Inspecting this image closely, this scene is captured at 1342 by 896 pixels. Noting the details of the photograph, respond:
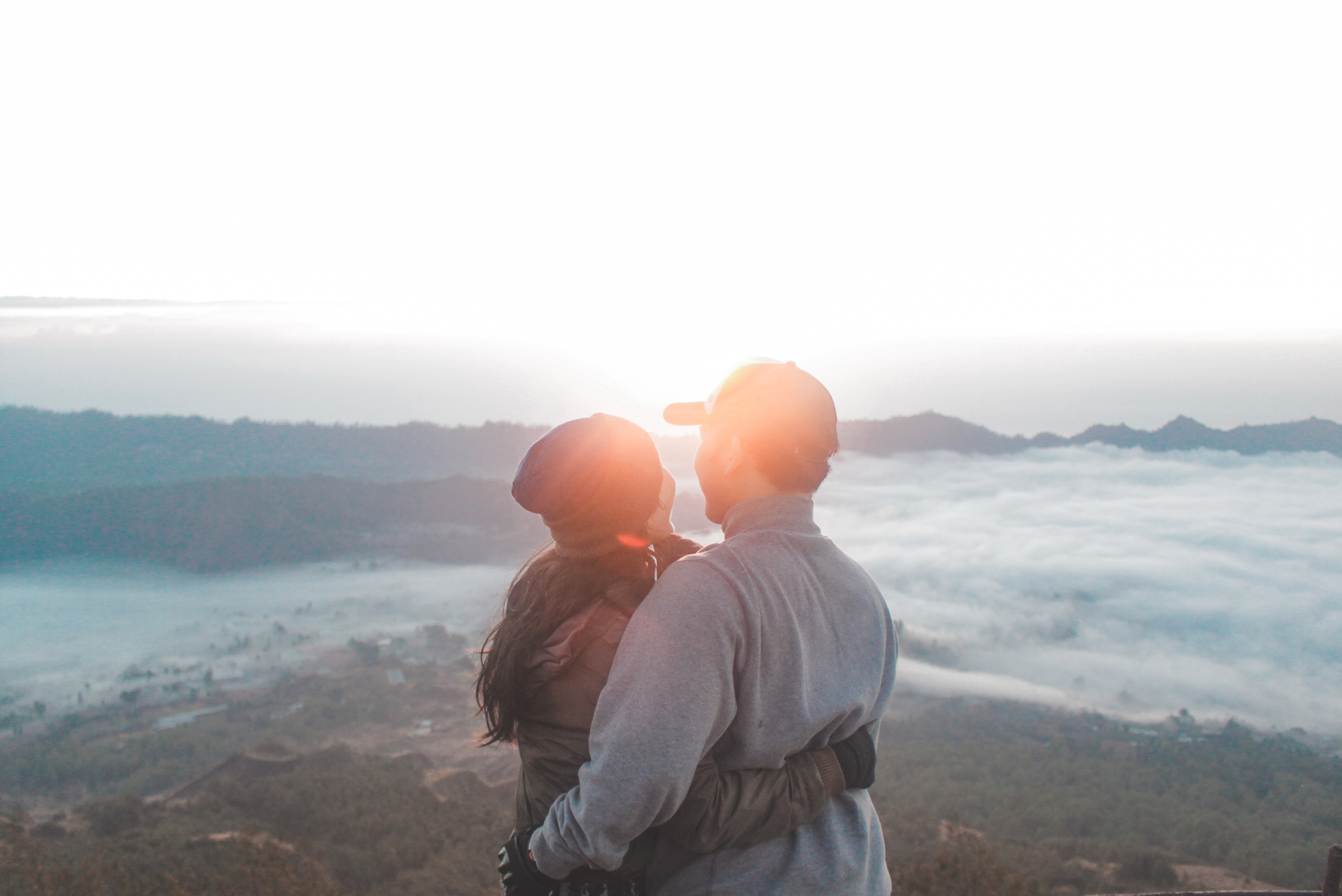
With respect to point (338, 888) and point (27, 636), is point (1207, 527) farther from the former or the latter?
point (27, 636)

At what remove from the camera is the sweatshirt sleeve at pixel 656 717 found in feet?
5.48

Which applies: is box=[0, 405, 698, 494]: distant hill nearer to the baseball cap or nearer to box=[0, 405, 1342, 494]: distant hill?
box=[0, 405, 1342, 494]: distant hill

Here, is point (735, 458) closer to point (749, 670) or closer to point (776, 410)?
point (776, 410)

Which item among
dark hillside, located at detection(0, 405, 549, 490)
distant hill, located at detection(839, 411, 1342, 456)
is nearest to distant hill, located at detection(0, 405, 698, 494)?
dark hillside, located at detection(0, 405, 549, 490)

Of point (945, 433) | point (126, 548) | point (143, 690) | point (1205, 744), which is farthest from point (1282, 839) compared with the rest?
point (126, 548)

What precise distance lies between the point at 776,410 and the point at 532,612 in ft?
3.13

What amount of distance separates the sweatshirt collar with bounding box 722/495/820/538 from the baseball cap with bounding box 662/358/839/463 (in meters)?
0.14

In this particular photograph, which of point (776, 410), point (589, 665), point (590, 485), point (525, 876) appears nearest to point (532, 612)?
point (589, 665)

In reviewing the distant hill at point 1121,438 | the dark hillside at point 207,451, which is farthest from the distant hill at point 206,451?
the distant hill at point 1121,438

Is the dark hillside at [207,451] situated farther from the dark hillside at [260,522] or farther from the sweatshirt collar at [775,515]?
the sweatshirt collar at [775,515]

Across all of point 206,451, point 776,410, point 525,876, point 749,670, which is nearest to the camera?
point 749,670

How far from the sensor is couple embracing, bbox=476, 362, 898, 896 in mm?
1724

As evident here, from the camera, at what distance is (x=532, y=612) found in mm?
2129

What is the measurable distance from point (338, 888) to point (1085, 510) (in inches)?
6206
